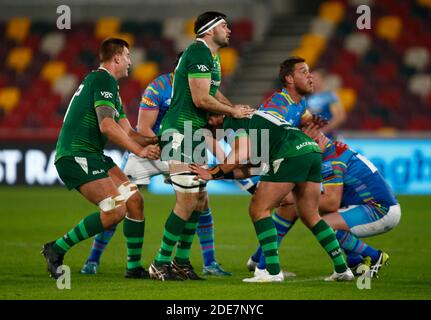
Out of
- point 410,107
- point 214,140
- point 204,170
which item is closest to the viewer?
point 204,170

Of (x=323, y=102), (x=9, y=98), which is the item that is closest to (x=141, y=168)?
(x=323, y=102)

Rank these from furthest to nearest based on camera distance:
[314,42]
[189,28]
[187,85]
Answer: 1. [189,28]
2. [314,42]
3. [187,85]

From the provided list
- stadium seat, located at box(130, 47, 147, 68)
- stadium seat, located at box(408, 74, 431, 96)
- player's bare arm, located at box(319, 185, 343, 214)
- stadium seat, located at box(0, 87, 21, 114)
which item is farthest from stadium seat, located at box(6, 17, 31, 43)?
player's bare arm, located at box(319, 185, 343, 214)

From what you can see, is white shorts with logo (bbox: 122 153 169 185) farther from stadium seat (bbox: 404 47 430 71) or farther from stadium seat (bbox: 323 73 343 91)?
stadium seat (bbox: 404 47 430 71)

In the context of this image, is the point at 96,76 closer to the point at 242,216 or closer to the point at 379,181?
the point at 379,181

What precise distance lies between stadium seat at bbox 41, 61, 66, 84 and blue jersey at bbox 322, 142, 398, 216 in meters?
18.9

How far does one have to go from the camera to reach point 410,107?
75.3ft

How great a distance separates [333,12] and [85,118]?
17.6 meters

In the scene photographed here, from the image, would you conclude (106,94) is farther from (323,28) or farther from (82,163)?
(323,28)

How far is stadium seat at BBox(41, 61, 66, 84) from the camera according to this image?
90.4ft

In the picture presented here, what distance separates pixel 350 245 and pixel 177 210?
1770 millimetres

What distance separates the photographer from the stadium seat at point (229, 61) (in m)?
25.7

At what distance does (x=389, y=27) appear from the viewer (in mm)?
24359
